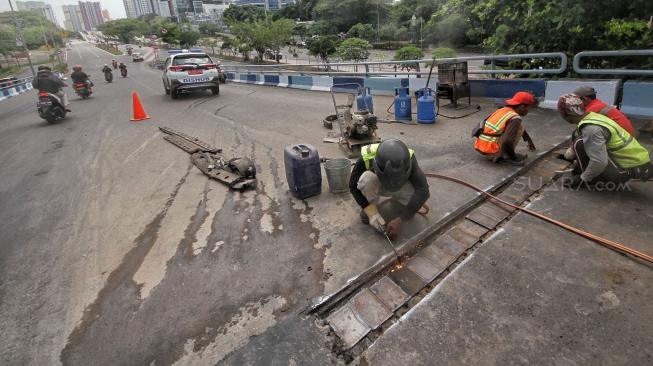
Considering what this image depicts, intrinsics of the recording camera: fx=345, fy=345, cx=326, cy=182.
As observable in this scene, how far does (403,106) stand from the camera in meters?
7.71

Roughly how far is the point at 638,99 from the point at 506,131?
359cm

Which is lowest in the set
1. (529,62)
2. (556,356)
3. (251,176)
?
(556,356)

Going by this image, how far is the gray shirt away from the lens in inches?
143

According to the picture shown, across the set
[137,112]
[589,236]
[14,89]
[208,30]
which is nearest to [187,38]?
[208,30]

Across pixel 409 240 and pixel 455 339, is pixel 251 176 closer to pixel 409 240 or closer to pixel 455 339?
pixel 409 240

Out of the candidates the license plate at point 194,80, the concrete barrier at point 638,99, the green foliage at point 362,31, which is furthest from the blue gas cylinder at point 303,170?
the green foliage at point 362,31

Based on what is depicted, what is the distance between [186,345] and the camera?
248 cm

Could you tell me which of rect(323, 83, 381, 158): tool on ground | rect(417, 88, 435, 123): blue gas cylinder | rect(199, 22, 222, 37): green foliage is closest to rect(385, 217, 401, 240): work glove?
rect(323, 83, 381, 158): tool on ground

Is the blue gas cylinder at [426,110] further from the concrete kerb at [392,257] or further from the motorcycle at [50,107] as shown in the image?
the motorcycle at [50,107]

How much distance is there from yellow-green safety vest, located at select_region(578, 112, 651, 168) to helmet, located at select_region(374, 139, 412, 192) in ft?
7.44

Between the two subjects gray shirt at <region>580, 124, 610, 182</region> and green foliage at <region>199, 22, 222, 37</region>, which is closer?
gray shirt at <region>580, 124, 610, 182</region>

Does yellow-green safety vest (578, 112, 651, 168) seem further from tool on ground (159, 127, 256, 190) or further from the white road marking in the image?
the white road marking

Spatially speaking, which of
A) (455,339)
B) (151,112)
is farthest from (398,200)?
(151,112)

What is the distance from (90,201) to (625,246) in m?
6.46
